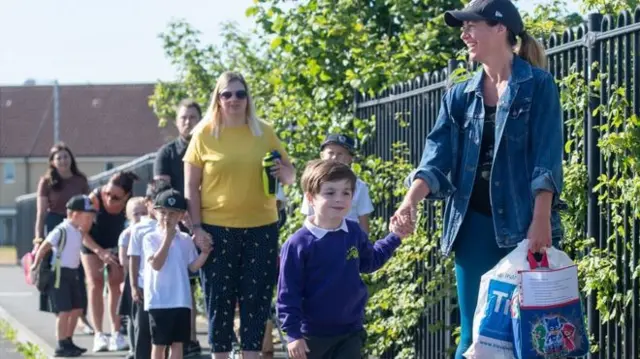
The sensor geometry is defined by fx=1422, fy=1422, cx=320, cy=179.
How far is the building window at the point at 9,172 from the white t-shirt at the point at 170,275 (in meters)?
76.4

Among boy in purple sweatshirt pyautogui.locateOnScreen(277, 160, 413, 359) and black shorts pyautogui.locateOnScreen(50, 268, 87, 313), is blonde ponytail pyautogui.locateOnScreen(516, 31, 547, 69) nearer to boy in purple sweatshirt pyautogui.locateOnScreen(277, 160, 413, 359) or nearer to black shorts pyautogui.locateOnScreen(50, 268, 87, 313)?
boy in purple sweatshirt pyautogui.locateOnScreen(277, 160, 413, 359)

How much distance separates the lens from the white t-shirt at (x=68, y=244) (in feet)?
41.8

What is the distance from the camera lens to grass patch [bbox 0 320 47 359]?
1276 centimetres

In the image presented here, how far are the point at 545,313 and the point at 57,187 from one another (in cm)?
943

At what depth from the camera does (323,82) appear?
12.3m

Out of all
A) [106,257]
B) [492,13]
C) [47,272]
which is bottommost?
[47,272]

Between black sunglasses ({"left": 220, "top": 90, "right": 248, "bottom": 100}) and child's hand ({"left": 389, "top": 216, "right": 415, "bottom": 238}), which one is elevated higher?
black sunglasses ({"left": 220, "top": 90, "right": 248, "bottom": 100})

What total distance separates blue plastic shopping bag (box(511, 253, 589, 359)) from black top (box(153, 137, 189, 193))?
5.40 meters

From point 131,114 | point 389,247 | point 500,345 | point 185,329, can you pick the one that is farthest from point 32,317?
point 131,114

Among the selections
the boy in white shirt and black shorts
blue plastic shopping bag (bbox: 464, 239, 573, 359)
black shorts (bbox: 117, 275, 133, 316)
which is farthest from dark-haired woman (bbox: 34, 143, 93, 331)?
blue plastic shopping bag (bbox: 464, 239, 573, 359)

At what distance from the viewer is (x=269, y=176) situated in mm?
8609

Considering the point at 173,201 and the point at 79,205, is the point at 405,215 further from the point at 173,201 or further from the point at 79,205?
the point at 79,205

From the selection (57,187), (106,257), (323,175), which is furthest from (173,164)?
(323,175)

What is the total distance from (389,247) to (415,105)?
10.4 feet
